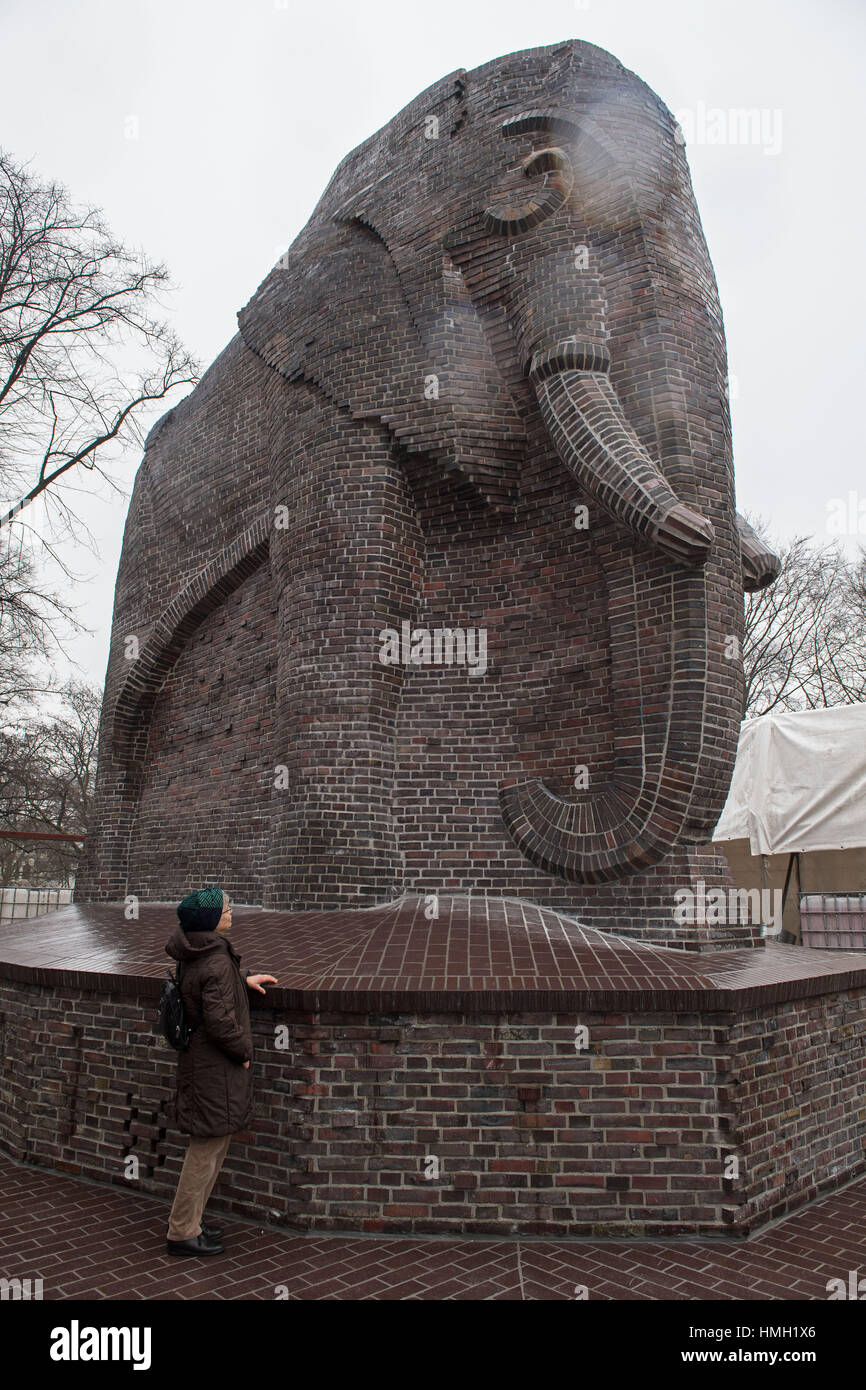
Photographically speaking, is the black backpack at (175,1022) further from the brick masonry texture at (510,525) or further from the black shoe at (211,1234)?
the brick masonry texture at (510,525)

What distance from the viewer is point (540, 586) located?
279 inches

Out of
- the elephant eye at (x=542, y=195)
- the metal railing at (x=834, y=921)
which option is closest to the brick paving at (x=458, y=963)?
the metal railing at (x=834, y=921)

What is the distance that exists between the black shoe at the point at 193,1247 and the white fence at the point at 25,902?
39.1 ft

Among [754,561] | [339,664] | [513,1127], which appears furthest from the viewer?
[754,561]

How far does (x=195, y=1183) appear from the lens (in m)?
4.18

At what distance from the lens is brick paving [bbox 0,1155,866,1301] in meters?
3.82

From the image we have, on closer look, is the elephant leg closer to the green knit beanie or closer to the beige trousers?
the green knit beanie

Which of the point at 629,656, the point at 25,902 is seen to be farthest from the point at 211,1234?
the point at 25,902

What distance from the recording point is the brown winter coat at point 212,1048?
4086 millimetres

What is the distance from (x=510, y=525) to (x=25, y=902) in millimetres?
11670

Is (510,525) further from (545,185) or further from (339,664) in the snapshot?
(545,185)

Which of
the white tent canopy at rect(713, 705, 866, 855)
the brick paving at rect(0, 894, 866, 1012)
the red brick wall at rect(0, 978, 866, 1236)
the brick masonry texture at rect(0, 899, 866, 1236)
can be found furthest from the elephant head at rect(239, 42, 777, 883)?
the white tent canopy at rect(713, 705, 866, 855)

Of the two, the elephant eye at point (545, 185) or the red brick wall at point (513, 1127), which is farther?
the elephant eye at point (545, 185)
